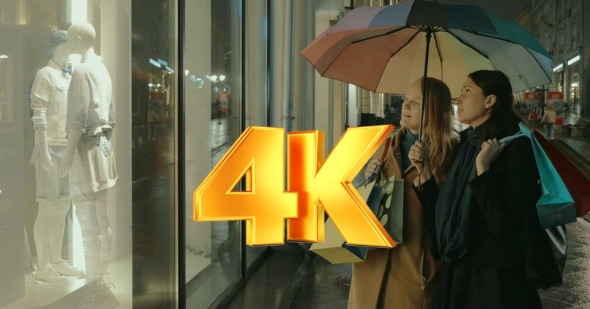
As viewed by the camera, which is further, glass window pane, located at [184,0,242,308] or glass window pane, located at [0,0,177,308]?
glass window pane, located at [184,0,242,308]

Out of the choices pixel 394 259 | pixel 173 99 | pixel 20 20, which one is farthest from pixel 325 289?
pixel 20 20

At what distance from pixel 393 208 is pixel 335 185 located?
1.02ft

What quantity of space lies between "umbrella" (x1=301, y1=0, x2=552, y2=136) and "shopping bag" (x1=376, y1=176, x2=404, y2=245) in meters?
0.53

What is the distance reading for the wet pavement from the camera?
20.9 ft

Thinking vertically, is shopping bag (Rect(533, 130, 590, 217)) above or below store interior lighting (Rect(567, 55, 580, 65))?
below

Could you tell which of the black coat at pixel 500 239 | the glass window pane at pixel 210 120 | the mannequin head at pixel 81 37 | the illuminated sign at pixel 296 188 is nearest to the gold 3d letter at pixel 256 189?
the illuminated sign at pixel 296 188

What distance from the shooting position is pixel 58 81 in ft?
10.6

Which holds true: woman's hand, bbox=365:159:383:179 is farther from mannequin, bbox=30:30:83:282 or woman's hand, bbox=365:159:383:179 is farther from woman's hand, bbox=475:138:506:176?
mannequin, bbox=30:30:83:282

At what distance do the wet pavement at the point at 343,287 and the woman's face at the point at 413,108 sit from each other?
2970 mm

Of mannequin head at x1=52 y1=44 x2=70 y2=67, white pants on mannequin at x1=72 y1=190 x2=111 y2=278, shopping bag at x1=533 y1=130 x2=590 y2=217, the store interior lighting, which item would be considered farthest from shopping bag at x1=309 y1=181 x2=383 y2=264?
the store interior lighting

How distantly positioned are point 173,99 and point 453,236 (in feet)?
8.00

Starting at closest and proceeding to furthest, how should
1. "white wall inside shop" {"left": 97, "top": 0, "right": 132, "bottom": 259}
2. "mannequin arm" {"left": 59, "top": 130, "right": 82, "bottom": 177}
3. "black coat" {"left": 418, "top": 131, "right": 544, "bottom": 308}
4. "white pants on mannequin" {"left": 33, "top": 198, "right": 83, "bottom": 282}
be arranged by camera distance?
1. "black coat" {"left": 418, "top": 131, "right": 544, "bottom": 308}
2. "white pants on mannequin" {"left": 33, "top": 198, "right": 83, "bottom": 282}
3. "mannequin arm" {"left": 59, "top": 130, "right": 82, "bottom": 177}
4. "white wall inside shop" {"left": 97, "top": 0, "right": 132, "bottom": 259}

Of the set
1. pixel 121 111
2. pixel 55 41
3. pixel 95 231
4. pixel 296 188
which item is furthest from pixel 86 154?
pixel 296 188

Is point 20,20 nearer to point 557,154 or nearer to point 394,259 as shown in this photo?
point 394,259
